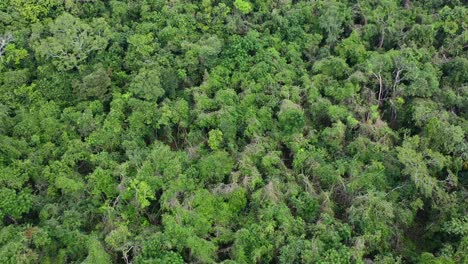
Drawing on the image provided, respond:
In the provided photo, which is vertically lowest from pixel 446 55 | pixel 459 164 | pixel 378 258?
pixel 378 258

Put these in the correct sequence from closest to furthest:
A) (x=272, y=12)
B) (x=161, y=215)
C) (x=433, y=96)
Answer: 1. (x=161, y=215)
2. (x=433, y=96)
3. (x=272, y=12)

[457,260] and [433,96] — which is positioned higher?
[433,96]

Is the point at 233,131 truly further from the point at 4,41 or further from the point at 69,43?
the point at 4,41

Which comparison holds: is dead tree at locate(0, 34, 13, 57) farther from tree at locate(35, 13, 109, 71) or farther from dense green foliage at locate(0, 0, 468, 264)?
tree at locate(35, 13, 109, 71)

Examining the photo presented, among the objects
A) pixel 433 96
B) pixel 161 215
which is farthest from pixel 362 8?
pixel 161 215

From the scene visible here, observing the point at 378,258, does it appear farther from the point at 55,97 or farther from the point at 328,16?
the point at 55,97

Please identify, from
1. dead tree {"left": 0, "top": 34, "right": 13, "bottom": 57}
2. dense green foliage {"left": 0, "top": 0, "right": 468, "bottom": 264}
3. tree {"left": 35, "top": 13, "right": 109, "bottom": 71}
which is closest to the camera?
dense green foliage {"left": 0, "top": 0, "right": 468, "bottom": 264}

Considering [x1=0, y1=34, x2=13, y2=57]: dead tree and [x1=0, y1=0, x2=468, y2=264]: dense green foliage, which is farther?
[x1=0, y1=34, x2=13, y2=57]: dead tree

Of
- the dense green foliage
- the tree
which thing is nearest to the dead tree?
the dense green foliage

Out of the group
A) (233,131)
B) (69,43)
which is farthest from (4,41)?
(233,131)
